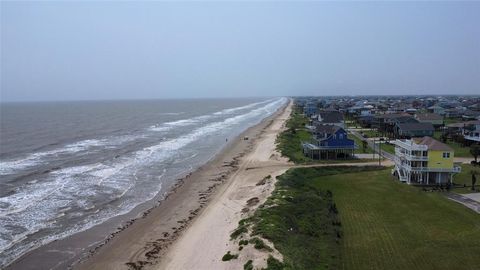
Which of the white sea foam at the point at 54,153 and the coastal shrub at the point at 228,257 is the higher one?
the coastal shrub at the point at 228,257

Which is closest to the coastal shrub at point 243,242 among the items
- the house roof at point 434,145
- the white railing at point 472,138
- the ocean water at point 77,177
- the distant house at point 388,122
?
the ocean water at point 77,177

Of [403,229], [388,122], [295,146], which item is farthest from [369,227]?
[388,122]

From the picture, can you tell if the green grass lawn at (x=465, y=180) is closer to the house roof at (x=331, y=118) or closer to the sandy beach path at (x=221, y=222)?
the sandy beach path at (x=221, y=222)

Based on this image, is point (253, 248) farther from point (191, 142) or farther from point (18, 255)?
point (191, 142)

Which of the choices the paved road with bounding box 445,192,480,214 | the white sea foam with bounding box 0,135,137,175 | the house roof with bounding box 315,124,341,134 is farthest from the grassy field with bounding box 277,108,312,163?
the white sea foam with bounding box 0,135,137,175

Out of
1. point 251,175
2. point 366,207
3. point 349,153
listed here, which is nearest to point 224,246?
point 366,207
